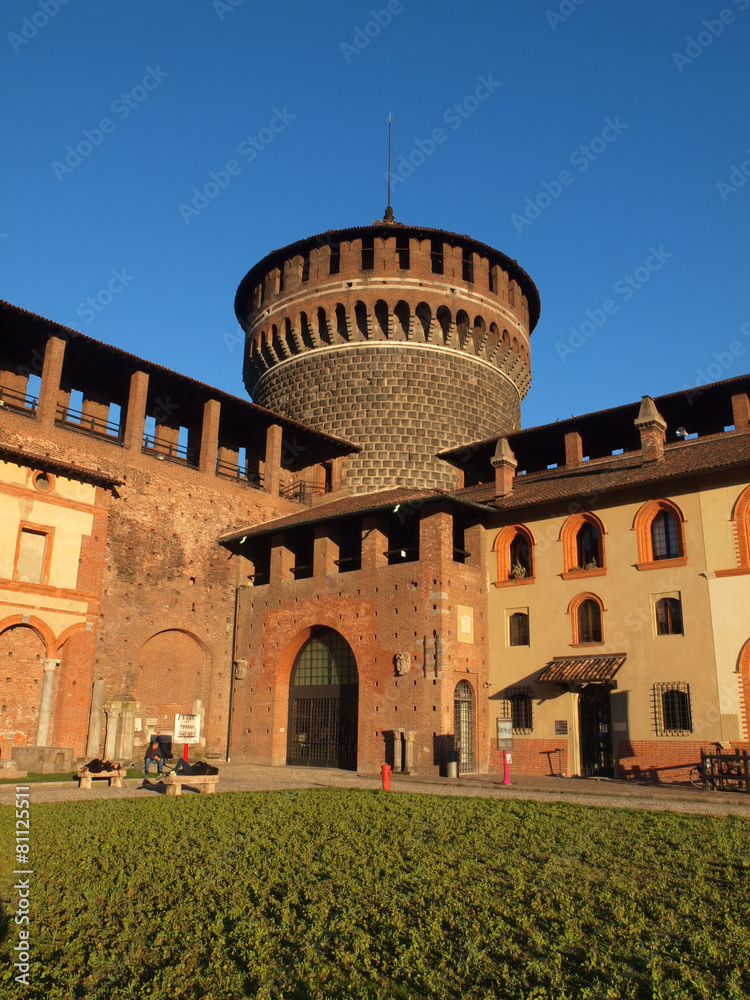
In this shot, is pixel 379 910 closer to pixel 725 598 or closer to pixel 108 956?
pixel 108 956

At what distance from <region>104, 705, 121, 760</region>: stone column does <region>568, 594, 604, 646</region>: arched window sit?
44.5ft

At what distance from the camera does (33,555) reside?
22.6 metres

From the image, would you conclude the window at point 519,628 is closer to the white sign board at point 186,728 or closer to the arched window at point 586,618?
the arched window at point 586,618

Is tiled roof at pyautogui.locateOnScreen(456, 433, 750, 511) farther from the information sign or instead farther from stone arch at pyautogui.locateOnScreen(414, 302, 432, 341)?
stone arch at pyautogui.locateOnScreen(414, 302, 432, 341)

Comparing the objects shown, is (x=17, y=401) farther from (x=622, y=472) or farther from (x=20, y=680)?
(x=622, y=472)

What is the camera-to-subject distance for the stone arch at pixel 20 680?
21.7 meters

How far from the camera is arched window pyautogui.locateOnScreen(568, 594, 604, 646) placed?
23141mm

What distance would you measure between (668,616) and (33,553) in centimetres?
1760

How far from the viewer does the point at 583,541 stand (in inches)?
959

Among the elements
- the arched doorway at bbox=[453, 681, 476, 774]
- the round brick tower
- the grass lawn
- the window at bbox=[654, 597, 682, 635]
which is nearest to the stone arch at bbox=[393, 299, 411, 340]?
the round brick tower

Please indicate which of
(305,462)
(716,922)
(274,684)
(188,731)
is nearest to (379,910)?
(716,922)

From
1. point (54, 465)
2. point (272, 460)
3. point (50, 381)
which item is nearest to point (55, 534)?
point (54, 465)

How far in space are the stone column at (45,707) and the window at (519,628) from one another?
44.2 feet

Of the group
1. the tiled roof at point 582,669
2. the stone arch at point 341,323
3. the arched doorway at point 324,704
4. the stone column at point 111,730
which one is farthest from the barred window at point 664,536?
the stone arch at point 341,323
